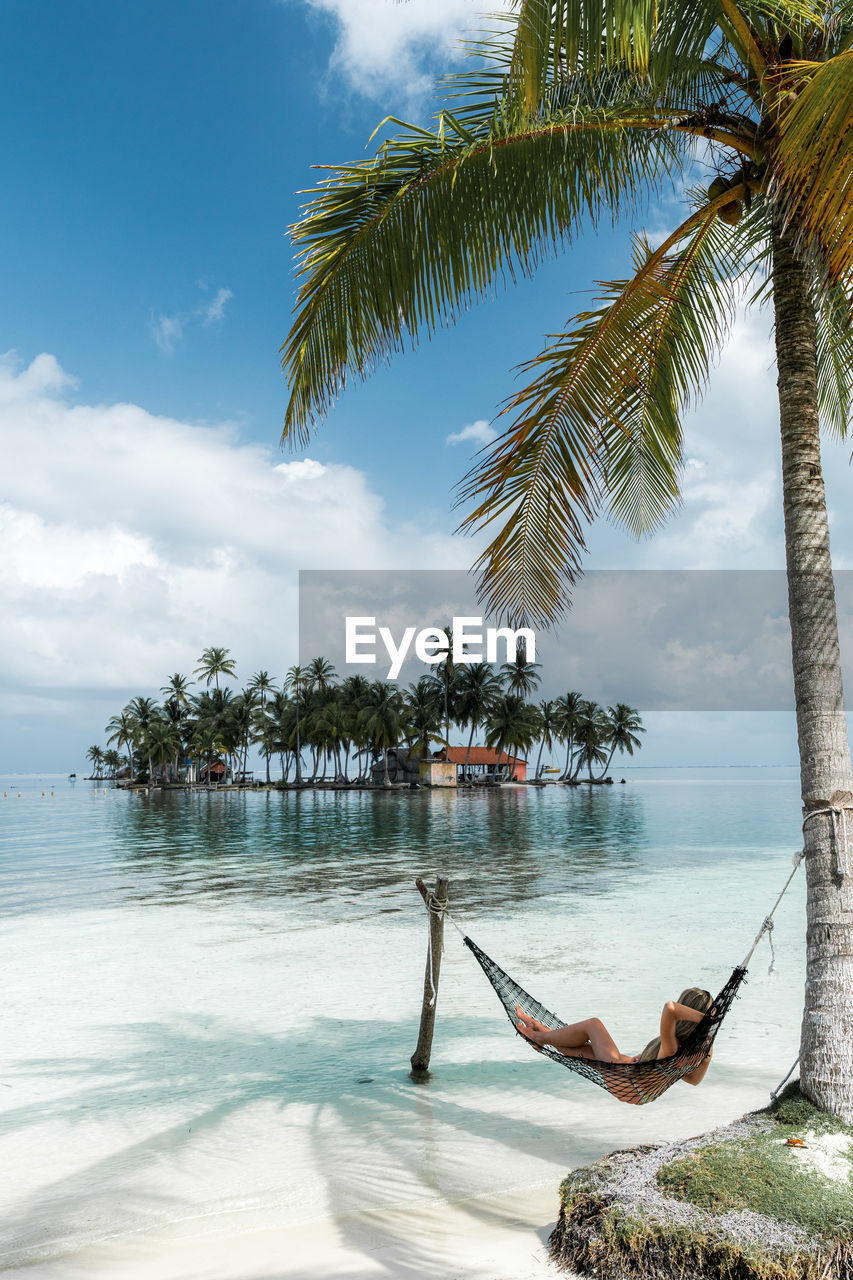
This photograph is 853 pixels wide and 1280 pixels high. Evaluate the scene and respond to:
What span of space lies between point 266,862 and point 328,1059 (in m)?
11.7

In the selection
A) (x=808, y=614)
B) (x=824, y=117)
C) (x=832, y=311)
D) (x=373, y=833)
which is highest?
(x=832, y=311)

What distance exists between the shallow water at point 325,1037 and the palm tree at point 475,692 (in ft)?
99.7

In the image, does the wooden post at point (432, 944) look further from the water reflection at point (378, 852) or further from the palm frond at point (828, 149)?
the water reflection at point (378, 852)

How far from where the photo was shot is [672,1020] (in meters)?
3.15

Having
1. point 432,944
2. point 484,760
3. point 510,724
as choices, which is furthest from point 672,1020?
point 484,760

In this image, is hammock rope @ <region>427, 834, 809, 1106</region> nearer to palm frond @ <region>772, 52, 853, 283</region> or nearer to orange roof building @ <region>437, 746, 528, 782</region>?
palm frond @ <region>772, 52, 853, 283</region>

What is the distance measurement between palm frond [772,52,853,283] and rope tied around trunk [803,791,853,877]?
1508mm

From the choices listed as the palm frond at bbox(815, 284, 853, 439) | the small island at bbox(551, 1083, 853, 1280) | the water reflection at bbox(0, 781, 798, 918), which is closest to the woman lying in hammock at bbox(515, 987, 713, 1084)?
the small island at bbox(551, 1083, 853, 1280)

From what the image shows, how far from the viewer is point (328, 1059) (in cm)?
557

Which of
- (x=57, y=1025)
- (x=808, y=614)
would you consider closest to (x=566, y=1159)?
(x=808, y=614)

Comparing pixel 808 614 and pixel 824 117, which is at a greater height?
pixel 824 117

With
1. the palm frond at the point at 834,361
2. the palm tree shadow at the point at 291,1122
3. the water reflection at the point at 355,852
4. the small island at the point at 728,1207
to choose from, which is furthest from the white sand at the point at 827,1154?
the water reflection at the point at 355,852

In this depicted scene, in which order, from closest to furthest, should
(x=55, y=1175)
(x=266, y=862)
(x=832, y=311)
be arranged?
(x=832, y=311) < (x=55, y=1175) < (x=266, y=862)

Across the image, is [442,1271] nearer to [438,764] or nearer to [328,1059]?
[328,1059]
